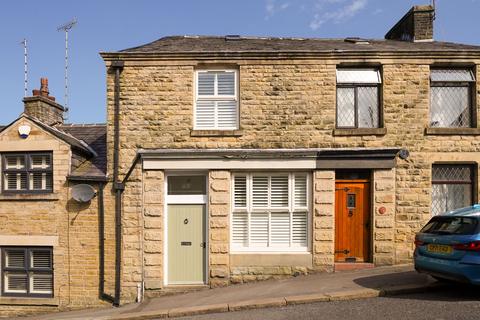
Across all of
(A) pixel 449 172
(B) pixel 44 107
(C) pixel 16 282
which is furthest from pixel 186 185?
(A) pixel 449 172

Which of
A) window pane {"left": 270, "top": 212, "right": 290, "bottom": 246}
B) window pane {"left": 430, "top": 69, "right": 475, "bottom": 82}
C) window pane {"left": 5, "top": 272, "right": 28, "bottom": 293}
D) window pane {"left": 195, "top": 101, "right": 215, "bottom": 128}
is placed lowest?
window pane {"left": 5, "top": 272, "right": 28, "bottom": 293}

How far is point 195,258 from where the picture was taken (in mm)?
9375

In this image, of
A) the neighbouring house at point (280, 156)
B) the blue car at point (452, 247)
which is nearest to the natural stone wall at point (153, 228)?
the neighbouring house at point (280, 156)

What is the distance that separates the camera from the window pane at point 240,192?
9.46 meters

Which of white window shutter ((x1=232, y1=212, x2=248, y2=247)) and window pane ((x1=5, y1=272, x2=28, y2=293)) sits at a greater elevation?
white window shutter ((x1=232, y1=212, x2=248, y2=247))

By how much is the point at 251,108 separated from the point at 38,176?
18.5ft

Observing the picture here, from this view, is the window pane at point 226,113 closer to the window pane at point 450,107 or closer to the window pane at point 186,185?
the window pane at point 186,185

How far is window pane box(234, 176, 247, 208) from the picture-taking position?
946 centimetres

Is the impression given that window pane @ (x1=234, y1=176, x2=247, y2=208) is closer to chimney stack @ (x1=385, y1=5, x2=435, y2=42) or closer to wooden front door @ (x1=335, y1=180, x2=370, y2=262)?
wooden front door @ (x1=335, y1=180, x2=370, y2=262)

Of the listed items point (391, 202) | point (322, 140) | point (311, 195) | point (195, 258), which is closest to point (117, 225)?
point (195, 258)

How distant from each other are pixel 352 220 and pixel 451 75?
4412mm

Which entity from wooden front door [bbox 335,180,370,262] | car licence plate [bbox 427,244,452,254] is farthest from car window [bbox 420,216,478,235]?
wooden front door [bbox 335,180,370,262]

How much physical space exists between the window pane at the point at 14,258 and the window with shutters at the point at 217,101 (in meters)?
5.50

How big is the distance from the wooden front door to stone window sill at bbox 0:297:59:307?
7041 mm
